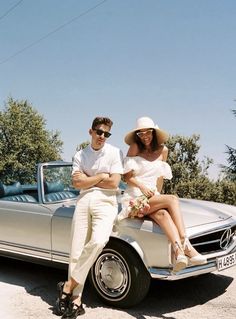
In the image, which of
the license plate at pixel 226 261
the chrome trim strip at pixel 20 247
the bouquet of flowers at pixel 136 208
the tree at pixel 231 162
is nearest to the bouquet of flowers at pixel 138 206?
the bouquet of flowers at pixel 136 208

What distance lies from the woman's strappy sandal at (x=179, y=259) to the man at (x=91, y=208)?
0.68 m

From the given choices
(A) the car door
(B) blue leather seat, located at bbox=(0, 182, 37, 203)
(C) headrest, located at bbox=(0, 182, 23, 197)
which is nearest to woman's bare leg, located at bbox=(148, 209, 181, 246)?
(A) the car door

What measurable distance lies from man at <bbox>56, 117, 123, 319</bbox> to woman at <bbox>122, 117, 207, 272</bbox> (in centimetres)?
20

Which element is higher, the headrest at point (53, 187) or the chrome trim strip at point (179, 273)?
the headrest at point (53, 187)

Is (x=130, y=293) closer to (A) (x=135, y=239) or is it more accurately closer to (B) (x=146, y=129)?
(A) (x=135, y=239)

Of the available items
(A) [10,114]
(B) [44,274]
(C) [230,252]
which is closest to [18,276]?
(B) [44,274]

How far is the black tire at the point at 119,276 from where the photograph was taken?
13.2 feet

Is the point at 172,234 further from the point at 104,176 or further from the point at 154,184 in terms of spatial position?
the point at 104,176

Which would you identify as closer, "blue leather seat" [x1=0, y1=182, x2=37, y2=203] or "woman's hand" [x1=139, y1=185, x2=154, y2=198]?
"woman's hand" [x1=139, y1=185, x2=154, y2=198]

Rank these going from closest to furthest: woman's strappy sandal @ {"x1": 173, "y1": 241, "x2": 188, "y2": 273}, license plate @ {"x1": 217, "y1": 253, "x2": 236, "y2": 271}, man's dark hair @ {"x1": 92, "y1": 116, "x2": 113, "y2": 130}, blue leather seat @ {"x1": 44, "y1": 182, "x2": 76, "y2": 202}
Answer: woman's strappy sandal @ {"x1": 173, "y1": 241, "x2": 188, "y2": 273} → license plate @ {"x1": 217, "y1": 253, "x2": 236, "y2": 271} → man's dark hair @ {"x1": 92, "y1": 116, "x2": 113, "y2": 130} → blue leather seat @ {"x1": 44, "y1": 182, "x2": 76, "y2": 202}

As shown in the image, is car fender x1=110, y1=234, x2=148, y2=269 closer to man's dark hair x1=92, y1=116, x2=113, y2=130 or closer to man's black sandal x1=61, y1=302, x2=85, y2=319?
man's black sandal x1=61, y1=302, x2=85, y2=319

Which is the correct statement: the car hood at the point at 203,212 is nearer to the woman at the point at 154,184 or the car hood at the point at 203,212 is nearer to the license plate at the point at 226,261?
the woman at the point at 154,184

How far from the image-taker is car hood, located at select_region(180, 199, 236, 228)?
4184 millimetres

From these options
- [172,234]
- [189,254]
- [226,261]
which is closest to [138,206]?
[172,234]
